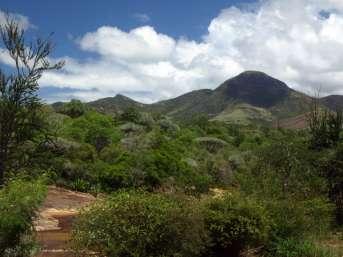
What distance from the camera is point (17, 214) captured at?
11680 mm

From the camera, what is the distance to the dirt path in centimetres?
1707

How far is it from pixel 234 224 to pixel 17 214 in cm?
561

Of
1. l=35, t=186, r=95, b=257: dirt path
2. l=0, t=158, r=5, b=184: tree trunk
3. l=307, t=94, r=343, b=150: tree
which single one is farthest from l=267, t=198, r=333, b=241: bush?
l=307, t=94, r=343, b=150: tree

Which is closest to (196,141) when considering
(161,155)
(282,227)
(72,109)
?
(72,109)

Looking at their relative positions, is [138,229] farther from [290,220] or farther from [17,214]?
[290,220]

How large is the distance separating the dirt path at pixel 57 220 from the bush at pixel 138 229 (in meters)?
1.70

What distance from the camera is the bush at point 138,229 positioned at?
1259 cm

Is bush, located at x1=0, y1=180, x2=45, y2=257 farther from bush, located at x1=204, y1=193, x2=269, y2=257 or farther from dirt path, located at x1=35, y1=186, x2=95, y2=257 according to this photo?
bush, located at x1=204, y1=193, x2=269, y2=257

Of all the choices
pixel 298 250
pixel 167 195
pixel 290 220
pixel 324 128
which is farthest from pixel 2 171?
pixel 324 128

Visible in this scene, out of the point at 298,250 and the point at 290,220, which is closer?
the point at 298,250

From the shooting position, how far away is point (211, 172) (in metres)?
47.8

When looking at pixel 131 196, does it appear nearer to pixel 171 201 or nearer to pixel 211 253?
pixel 171 201

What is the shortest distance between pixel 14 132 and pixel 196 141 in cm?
4454

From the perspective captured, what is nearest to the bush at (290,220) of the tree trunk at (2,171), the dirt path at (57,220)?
the dirt path at (57,220)
